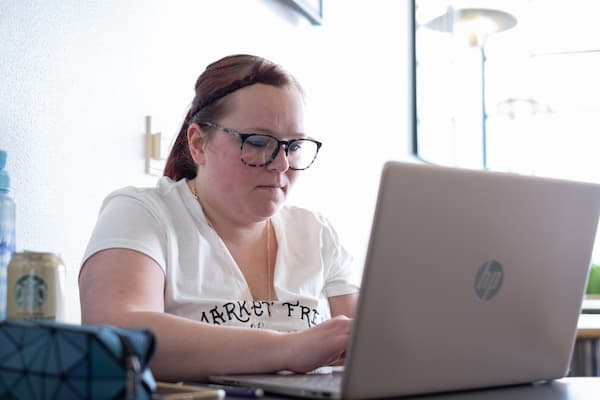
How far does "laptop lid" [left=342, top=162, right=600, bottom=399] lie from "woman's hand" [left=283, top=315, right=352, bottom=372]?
143mm

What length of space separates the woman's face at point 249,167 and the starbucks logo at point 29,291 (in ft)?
1.91

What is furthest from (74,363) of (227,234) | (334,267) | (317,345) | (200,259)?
(334,267)

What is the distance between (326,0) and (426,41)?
1151 mm

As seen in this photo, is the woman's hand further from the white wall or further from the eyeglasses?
the white wall

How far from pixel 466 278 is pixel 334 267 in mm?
742

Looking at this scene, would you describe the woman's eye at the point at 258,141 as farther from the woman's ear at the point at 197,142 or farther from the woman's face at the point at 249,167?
the woman's ear at the point at 197,142

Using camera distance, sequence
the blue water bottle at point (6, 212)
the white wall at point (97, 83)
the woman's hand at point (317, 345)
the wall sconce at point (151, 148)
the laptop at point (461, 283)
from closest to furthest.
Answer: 1. the laptop at point (461, 283)
2. the woman's hand at point (317, 345)
3. the blue water bottle at point (6, 212)
4. the white wall at point (97, 83)
5. the wall sconce at point (151, 148)

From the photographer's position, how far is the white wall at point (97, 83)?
1420mm

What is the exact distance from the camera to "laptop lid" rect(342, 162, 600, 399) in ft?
2.76

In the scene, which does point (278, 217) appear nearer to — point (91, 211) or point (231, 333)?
point (91, 211)

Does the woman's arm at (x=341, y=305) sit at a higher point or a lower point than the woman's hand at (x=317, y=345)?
lower

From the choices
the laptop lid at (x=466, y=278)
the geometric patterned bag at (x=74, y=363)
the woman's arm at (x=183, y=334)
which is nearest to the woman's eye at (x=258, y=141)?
the woman's arm at (x=183, y=334)

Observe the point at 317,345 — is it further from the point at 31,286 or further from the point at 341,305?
the point at 341,305

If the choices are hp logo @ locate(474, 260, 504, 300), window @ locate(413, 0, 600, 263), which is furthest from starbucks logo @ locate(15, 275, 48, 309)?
window @ locate(413, 0, 600, 263)
